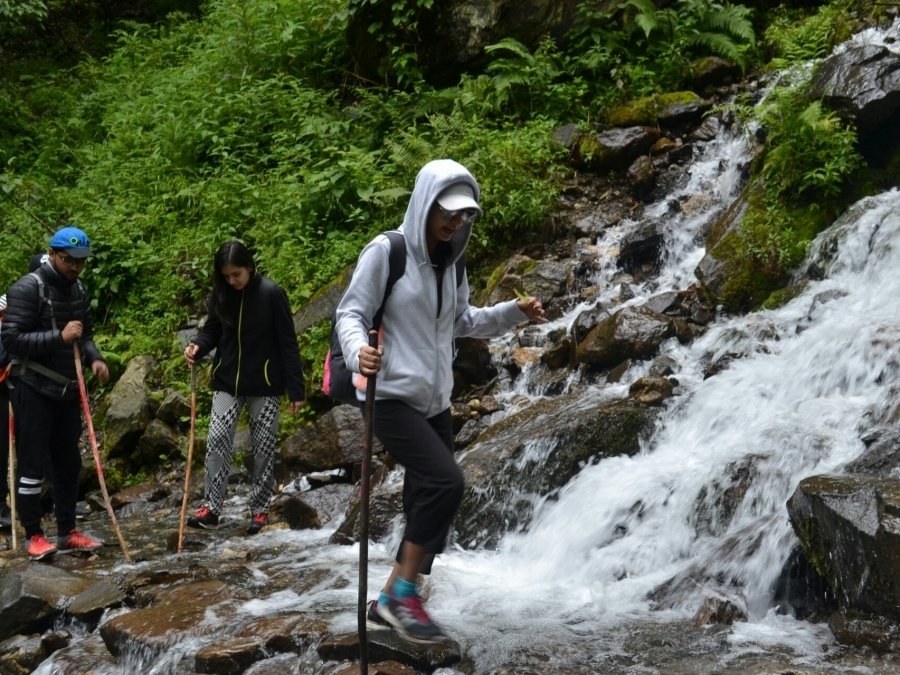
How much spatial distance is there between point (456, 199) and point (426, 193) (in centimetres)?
15

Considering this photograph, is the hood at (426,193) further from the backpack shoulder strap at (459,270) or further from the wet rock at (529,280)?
the wet rock at (529,280)

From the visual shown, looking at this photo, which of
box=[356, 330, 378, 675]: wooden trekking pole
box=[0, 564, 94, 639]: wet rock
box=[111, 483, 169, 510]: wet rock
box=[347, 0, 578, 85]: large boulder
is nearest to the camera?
box=[356, 330, 378, 675]: wooden trekking pole

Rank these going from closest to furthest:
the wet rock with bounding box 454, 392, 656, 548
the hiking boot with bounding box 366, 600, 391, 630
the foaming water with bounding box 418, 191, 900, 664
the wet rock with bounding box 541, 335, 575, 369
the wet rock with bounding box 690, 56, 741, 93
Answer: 1. the hiking boot with bounding box 366, 600, 391, 630
2. the foaming water with bounding box 418, 191, 900, 664
3. the wet rock with bounding box 454, 392, 656, 548
4. the wet rock with bounding box 541, 335, 575, 369
5. the wet rock with bounding box 690, 56, 741, 93

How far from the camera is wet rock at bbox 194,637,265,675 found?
5.18 meters

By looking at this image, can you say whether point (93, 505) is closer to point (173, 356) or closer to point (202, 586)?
point (173, 356)

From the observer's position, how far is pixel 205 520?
866 centimetres

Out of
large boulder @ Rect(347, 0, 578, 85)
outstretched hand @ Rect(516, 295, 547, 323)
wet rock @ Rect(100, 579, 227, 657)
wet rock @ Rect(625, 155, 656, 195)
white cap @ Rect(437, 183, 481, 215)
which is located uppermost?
large boulder @ Rect(347, 0, 578, 85)

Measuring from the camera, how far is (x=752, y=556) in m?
5.96

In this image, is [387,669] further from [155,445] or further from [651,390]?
[155,445]

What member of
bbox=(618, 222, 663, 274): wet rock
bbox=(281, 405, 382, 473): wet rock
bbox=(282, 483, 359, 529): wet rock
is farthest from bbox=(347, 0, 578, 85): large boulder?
bbox=(282, 483, 359, 529): wet rock

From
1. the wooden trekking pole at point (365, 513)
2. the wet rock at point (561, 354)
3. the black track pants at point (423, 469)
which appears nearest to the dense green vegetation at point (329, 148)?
the wet rock at point (561, 354)

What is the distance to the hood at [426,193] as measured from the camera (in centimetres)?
458

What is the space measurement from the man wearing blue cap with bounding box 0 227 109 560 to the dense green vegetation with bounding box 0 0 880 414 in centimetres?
424

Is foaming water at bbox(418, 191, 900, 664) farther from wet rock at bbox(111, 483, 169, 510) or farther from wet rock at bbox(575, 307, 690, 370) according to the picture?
wet rock at bbox(111, 483, 169, 510)
